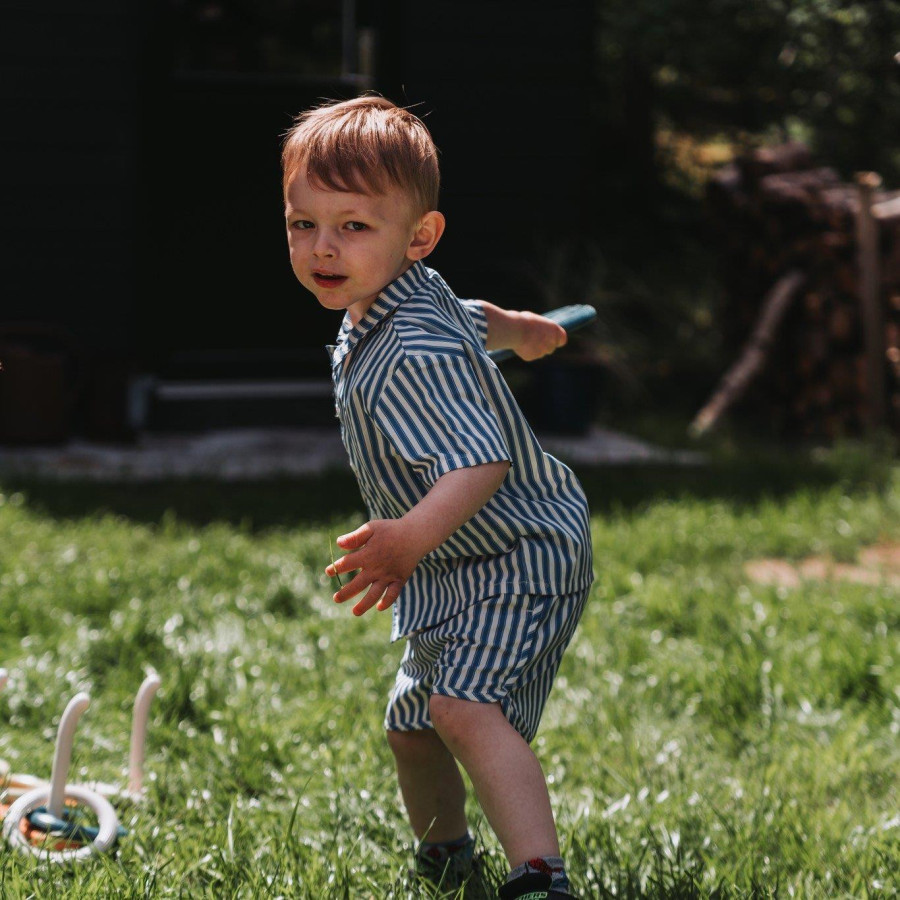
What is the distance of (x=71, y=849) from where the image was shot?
7.13ft

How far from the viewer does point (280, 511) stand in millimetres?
5070

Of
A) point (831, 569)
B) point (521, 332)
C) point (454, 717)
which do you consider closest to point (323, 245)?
point (521, 332)

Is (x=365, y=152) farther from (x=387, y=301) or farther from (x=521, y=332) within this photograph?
(x=521, y=332)

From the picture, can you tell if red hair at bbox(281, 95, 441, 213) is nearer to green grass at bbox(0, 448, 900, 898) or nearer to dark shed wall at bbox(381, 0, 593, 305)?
green grass at bbox(0, 448, 900, 898)

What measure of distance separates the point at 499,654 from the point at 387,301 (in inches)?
22.0

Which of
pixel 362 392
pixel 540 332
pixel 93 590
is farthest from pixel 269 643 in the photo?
pixel 362 392

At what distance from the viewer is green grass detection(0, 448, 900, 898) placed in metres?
2.22

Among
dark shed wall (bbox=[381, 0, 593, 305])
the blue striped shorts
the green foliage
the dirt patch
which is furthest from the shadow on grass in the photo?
the green foliage

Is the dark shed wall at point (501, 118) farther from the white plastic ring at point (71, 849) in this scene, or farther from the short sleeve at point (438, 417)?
the short sleeve at point (438, 417)

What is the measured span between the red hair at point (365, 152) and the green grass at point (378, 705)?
108 centimetres

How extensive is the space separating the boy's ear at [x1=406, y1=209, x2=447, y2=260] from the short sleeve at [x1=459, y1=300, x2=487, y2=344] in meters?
0.28

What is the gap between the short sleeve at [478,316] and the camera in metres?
2.27

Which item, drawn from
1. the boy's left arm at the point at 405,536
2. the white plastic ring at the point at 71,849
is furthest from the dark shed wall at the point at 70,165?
the boy's left arm at the point at 405,536

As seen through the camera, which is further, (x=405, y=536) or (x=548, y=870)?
(x=548, y=870)
